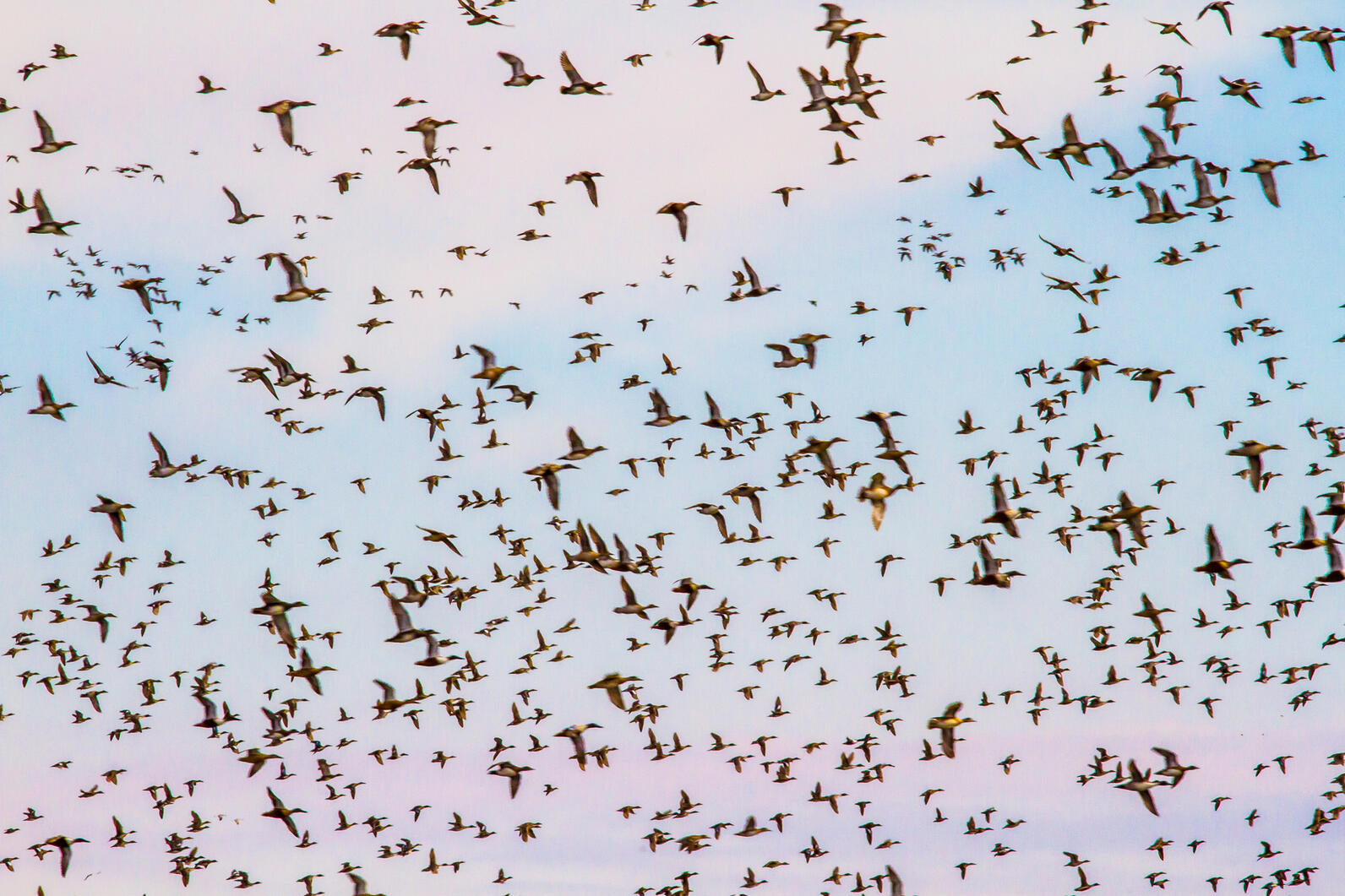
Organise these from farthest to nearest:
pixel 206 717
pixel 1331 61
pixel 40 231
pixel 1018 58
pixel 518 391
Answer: pixel 518 391
pixel 206 717
pixel 1018 58
pixel 40 231
pixel 1331 61

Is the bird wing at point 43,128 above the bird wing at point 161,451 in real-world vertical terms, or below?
above

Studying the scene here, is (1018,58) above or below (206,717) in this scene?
above

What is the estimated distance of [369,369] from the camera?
209 feet

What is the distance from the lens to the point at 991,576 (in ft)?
155

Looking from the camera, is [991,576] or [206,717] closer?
[991,576]

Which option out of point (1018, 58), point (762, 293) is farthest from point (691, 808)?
point (1018, 58)

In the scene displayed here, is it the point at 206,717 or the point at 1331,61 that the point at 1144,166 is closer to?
the point at 1331,61

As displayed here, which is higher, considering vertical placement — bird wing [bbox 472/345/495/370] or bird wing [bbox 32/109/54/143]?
bird wing [bbox 32/109/54/143]

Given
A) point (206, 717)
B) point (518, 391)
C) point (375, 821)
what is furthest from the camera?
point (375, 821)

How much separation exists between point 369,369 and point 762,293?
16.6m

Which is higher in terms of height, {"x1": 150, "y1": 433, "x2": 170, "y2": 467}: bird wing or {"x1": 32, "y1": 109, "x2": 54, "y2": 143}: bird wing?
{"x1": 32, "y1": 109, "x2": 54, "y2": 143}: bird wing

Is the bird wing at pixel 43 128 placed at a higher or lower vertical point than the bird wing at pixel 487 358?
higher

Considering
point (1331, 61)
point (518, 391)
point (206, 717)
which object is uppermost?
point (518, 391)

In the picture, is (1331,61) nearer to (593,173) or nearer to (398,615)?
(593,173)
